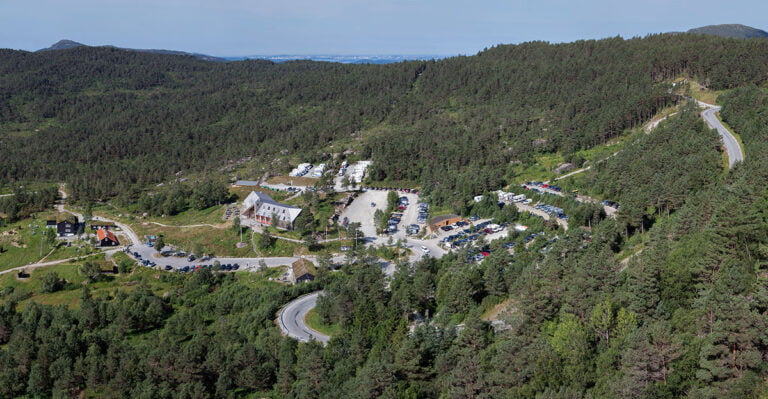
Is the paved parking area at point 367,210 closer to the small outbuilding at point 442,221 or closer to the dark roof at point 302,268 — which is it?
the small outbuilding at point 442,221

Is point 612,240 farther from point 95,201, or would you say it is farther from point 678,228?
point 95,201

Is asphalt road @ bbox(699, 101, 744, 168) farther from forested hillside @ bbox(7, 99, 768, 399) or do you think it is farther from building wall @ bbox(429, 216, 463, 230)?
building wall @ bbox(429, 216, 463, 230)

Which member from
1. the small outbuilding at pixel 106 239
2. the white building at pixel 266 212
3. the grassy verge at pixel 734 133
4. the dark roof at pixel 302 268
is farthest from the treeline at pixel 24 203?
the grassy verge at pixel 734 133

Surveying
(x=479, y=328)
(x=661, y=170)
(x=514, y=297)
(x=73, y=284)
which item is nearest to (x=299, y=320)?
(x=514, y=297)

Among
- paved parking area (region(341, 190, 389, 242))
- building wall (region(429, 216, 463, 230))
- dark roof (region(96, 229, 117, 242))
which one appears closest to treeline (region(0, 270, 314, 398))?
dark roof (region(96, 229, 117, 242))

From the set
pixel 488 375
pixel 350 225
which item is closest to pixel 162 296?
pixel 350 225

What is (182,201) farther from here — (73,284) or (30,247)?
(73,284)

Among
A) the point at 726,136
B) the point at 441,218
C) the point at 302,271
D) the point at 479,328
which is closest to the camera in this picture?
the point at 479,328

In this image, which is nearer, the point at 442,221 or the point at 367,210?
the point at 442,221
